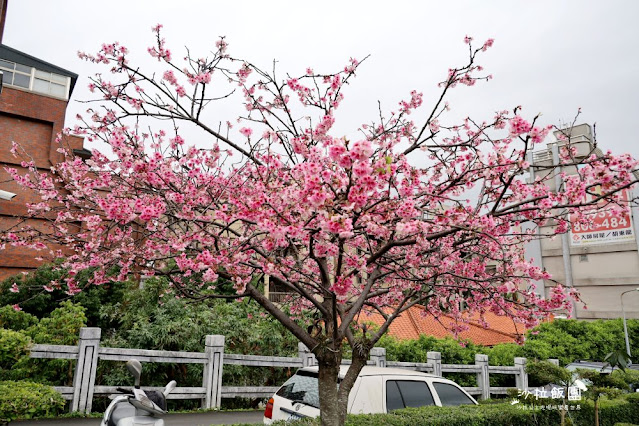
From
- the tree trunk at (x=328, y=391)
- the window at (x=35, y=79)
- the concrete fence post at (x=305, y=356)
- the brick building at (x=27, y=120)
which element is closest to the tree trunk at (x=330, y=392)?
the tree trunk at (x=328, y=391)

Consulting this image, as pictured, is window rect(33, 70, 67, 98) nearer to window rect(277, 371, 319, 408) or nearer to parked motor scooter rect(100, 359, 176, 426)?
window rect(277, 371, 319, 408)

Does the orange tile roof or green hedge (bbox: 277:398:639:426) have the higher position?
the orange tile roof

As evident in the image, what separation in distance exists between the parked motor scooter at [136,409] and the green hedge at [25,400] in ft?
14.4

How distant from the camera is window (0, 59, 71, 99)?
2883cm

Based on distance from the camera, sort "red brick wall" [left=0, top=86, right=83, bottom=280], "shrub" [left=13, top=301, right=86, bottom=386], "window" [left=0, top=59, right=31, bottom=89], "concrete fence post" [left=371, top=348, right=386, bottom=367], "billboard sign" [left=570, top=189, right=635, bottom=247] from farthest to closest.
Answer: "billboard sign" [left=570, top=189, right=635, bottom=247] < "window" [left=0, top=59, right=31, bottom=89] < "red brick wall" [left=0, top=86, right=83, bottom=280] < "concrete fence post" [left=371, top=348, right=386, bottom=367] < "shrub" [left=13, top=301, right=86, bottom=386]

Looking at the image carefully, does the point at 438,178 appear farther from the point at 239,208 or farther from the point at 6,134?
the point at 6,134

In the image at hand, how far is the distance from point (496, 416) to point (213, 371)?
233 inches

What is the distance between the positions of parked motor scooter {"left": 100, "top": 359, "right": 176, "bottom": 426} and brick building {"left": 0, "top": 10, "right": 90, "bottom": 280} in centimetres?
2525

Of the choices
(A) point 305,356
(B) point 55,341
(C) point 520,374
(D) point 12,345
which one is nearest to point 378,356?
(A) point 305,356

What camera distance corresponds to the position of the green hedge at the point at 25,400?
675cm

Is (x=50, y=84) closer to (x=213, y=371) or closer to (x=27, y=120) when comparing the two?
(x=27, y=120)

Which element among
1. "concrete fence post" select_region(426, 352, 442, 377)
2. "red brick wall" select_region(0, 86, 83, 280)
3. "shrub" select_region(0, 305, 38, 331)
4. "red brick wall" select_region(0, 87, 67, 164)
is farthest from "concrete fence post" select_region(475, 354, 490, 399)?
"red brick wall" select_region(0, 87, 67, 164)

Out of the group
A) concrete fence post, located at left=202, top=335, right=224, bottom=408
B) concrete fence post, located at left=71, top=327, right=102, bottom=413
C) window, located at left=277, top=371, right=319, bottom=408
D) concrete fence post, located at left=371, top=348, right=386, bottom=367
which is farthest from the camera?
concrete fence post, located at left=371, top=348, right=386, bottom=367

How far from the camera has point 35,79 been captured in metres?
29.4
